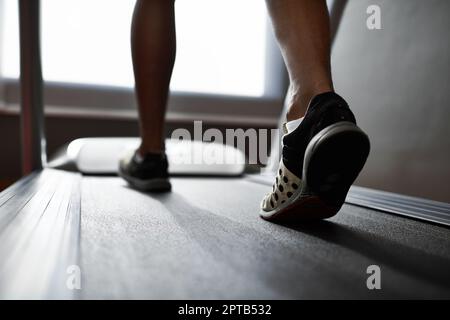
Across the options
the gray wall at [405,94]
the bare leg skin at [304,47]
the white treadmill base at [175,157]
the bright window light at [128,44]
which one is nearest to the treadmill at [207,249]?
the gray wall at [405,94]

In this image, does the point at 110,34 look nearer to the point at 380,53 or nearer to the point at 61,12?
the point at 61,12

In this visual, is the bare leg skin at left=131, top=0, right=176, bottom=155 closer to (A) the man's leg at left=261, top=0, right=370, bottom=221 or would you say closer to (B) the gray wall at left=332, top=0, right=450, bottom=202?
(A) the man's leg at left=261, top=0, right=370, bottom=221

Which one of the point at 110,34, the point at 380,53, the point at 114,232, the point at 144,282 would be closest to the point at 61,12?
the point at 110,34

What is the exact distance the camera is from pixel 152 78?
1.20 meters

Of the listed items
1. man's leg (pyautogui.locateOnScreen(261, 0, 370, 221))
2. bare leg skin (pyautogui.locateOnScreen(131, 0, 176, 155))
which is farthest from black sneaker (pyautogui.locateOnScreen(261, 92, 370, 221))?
bare leg skin (pyautogui.locateOnScreen(131, 0, 176, 155))

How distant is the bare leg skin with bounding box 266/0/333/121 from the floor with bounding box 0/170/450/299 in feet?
0.81

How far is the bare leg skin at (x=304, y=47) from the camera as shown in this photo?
706 mm

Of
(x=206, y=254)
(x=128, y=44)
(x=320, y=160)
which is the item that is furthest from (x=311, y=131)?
(x=128, y=44)

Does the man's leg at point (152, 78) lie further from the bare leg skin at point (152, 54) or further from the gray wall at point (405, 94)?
the gray wall at point (405, 94)

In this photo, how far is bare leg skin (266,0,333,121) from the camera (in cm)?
71

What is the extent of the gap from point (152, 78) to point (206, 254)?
0.77 meters

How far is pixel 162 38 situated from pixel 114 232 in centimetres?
69

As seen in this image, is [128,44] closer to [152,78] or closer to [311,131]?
[152,78]

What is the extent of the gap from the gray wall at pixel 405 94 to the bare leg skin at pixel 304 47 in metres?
0.50
